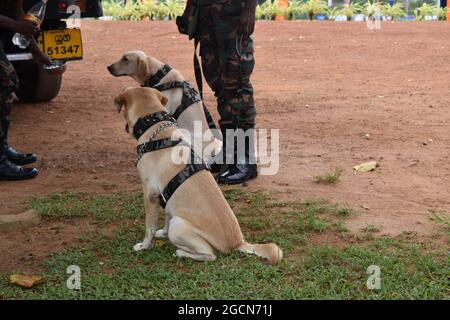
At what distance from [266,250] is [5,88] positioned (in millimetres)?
2755

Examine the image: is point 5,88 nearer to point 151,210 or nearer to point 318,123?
point 151,210

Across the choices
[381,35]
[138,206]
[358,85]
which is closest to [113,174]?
[138,206]

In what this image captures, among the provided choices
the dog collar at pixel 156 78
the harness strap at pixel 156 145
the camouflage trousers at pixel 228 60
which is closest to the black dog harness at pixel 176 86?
the dog collar at pixel 156 78

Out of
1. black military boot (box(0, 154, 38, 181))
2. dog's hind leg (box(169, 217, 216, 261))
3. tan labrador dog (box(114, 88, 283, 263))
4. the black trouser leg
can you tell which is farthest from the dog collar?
dog's hind leg (box(169, 217, 216, 261))

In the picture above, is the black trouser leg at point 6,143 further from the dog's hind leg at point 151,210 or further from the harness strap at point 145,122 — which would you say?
the dog's hind leg at point 151,210

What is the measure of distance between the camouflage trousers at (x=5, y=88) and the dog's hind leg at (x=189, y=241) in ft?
7.47

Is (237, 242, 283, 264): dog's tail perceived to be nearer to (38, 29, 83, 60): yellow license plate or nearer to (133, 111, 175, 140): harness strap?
(133, 111, 175, 140): harness strap

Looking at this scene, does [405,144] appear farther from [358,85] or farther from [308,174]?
[358,85]

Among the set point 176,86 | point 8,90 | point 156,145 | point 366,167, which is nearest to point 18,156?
point 8,90

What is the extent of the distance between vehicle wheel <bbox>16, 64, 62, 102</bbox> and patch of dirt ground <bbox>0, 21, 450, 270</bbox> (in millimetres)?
131

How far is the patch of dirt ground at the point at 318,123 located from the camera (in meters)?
5.29

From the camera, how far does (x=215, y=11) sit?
18.0 ft

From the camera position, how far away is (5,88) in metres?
5.50
